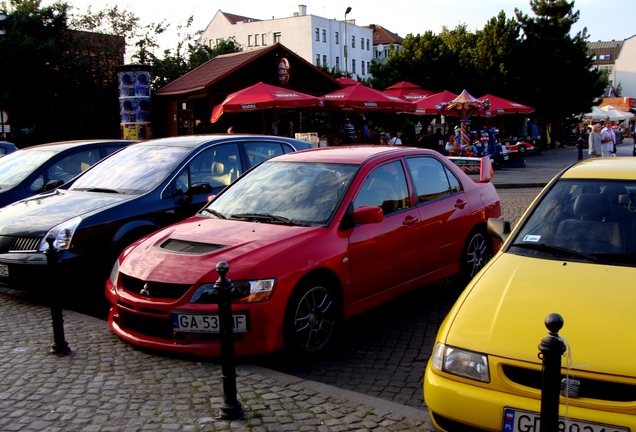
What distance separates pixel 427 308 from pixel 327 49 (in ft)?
304

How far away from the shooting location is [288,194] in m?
6.30

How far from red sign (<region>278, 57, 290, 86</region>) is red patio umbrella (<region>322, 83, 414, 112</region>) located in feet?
21.8

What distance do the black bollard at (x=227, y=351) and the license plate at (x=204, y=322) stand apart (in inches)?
30.9

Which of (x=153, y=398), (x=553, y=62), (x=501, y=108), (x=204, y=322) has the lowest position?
(x=153, y=398)

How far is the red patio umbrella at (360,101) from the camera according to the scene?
2100 cm

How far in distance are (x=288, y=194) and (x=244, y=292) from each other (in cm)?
149

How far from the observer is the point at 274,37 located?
94438 mm

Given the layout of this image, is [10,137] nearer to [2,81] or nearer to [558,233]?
[2,81]

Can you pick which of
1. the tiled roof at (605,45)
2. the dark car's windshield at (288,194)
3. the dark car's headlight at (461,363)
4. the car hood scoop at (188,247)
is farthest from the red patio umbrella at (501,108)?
the tiled roof at (605,45)

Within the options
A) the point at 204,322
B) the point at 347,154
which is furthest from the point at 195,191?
the point at 204,322

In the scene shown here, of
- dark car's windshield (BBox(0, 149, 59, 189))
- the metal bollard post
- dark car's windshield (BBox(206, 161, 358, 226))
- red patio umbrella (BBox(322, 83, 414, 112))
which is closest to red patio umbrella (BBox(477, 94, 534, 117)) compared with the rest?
red patio umbrella (BBox(322, 83, 414, 112))

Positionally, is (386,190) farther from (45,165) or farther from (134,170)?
(45,165)

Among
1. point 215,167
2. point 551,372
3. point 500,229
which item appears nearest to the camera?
point 551,372

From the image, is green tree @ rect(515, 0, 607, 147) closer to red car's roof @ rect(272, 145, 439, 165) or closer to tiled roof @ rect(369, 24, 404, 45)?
red car's roof @ rect(272, 145, 439, 165)
